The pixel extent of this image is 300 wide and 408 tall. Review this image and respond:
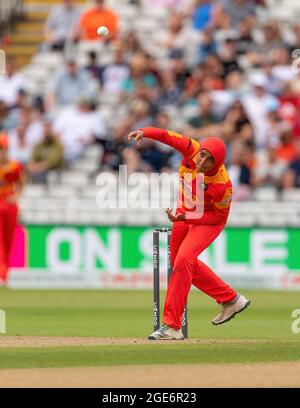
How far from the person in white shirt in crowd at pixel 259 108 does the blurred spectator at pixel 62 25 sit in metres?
3.76

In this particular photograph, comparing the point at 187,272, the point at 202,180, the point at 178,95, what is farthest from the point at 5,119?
the point at 187,272

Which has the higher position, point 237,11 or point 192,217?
point 237,11

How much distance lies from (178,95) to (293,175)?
2.52m

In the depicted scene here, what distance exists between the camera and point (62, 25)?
23.4 metres

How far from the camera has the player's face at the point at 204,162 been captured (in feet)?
36.3

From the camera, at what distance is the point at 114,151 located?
68.3ft

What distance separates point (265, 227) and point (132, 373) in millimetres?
10029

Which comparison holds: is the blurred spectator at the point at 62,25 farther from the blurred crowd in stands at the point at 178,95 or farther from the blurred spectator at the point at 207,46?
the blurred spectator at the point at 207,46

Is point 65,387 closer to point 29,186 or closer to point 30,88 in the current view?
point 29,186

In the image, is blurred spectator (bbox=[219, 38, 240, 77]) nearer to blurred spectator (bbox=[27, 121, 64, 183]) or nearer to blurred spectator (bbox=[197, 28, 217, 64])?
blurred spectator (bbox=[197, 28, 217, 64])

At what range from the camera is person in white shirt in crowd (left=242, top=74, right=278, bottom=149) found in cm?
2064

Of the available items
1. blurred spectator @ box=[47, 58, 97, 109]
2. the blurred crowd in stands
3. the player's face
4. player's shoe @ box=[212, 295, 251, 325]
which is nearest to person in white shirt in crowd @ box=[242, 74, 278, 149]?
the blurred crowd in stands

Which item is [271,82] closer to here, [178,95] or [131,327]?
[178,95]

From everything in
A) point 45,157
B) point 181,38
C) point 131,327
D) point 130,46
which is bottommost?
point 131,327
